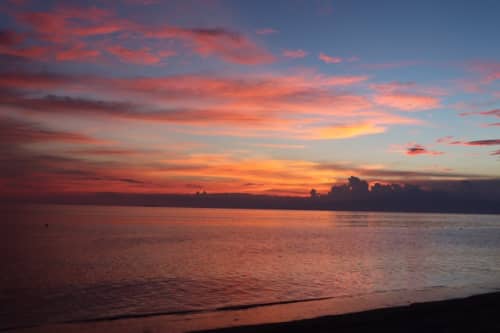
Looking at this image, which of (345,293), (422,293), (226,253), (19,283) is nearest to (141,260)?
(226,253)

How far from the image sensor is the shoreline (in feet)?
59.8

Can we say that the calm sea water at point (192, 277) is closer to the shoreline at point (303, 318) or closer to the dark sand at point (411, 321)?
the shoreline at point (303, 318)

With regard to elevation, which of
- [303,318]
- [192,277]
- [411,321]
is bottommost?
[192,277]

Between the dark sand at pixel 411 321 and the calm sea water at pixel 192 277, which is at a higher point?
the dark sand at pixel 411 321

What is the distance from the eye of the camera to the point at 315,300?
90.9 feet

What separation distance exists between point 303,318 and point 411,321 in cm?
519

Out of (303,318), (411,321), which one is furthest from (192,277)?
(411,321)

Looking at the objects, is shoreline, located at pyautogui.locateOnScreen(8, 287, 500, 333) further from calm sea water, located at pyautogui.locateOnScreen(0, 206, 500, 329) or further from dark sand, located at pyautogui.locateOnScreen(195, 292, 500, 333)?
calm sea water, located at pyautogui.locateOnScreen(0, 206, 500, 329)

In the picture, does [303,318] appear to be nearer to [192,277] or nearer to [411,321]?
[411,321]

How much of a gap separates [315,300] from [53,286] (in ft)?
65.0

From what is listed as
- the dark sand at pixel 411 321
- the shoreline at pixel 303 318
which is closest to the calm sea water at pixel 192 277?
the shoreline at pixel 303 318

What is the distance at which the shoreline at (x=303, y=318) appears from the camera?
18234 mm

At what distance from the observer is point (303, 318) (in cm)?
2164

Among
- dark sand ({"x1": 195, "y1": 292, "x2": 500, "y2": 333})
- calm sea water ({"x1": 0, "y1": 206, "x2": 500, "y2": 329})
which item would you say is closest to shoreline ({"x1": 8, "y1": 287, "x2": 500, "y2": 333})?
dark sand ({"x1": 195, "y1": 292, "x2": 500, "y2": 333})
